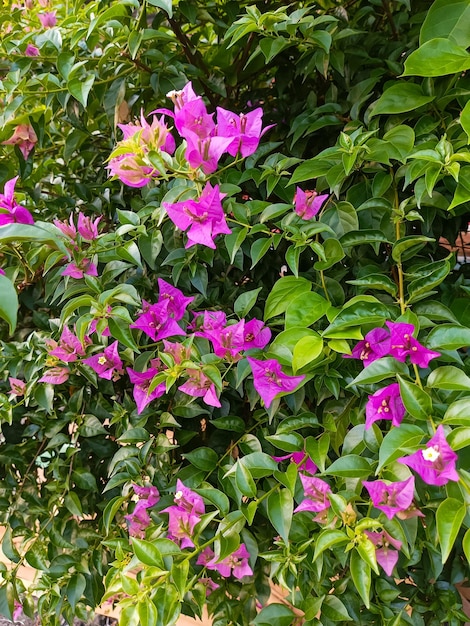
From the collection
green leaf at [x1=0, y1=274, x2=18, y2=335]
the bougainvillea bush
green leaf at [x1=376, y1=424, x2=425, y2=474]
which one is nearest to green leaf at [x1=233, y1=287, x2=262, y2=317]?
the bougainvillea bush

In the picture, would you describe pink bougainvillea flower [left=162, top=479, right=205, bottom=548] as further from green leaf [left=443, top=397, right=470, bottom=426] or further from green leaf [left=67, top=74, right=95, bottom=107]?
green leaf [left=67, top=74, right=95, bottom=107]

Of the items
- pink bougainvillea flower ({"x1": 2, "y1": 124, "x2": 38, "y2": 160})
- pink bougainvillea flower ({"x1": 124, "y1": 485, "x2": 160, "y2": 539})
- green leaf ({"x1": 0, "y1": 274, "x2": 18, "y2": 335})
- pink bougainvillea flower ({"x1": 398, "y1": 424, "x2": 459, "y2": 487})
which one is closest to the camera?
green leaf ({"x1": 0, "y1": 274, "x2": 18, "y2": 335})

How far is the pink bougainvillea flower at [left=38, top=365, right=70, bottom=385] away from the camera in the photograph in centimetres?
56

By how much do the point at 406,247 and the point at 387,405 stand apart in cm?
15

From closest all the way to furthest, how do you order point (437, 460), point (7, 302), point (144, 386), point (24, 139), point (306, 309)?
1. point (7, 302)
2. point (437, 460)
3. point (306, 309)
4. point (144, 386)
5. point (24, 139)

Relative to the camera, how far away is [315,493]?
0.43 metres

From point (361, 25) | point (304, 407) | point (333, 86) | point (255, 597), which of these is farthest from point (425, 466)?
point (361, 25)

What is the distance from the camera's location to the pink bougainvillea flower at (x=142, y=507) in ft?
1.74

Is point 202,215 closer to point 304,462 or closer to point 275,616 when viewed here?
point 304,462

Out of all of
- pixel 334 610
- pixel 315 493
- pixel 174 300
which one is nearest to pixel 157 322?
pixel 174 300

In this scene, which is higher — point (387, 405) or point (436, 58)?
point (436, 58)

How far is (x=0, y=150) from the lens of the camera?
696 mm

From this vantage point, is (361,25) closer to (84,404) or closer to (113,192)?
(113,192)

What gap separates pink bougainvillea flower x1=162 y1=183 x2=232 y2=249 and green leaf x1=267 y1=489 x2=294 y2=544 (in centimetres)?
24
